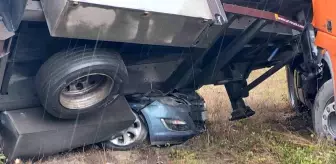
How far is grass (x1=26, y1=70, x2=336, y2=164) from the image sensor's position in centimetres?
426

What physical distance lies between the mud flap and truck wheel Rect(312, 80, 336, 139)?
5.65ft

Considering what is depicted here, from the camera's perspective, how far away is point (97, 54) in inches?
153

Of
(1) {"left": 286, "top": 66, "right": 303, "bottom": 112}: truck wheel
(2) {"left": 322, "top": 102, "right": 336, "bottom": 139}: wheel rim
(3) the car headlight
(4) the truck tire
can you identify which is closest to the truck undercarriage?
(4) the truck tire

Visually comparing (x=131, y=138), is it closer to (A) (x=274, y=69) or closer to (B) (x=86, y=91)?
(B) (x=86, y=91)

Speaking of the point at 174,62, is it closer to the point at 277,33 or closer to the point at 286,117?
the point at 277,33

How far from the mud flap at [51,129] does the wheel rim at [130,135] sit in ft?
0.56

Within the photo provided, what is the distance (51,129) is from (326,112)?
2418 mm

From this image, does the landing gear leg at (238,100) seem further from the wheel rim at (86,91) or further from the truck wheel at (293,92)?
the wheel rim at (86,91)

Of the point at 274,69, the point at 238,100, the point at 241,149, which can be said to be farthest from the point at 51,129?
the point at 274,69

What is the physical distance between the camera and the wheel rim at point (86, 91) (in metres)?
4.08

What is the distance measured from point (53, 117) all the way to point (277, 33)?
7.60 feet

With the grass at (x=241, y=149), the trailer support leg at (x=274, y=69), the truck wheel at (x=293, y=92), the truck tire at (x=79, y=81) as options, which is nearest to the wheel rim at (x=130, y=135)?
the grass at (x=241, y=149)

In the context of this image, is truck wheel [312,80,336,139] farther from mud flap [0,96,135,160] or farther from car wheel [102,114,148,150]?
mud flap [0,96,135,160]

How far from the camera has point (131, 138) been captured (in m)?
4.71
